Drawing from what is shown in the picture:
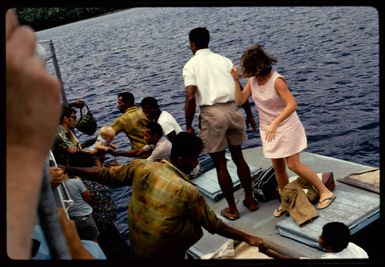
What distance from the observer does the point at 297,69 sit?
24.0m

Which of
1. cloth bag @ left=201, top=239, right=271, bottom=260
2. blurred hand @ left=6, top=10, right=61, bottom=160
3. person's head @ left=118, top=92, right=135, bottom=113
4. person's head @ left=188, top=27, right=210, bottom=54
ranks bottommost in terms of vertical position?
cloth bag @ left=201, top=239, right=271, bottom=260

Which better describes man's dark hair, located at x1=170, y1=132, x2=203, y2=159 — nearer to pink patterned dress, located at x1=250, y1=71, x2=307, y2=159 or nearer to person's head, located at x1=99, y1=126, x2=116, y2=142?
pink patterned dress, located at x1=250, y1=71, x2=307, y2=159

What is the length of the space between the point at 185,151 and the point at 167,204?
42 centimetres

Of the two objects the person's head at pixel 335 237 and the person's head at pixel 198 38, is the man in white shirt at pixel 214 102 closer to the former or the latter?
the person's head at pixel 198 38

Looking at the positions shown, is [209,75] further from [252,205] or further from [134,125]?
[134,125]

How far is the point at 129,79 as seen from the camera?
30.0 m

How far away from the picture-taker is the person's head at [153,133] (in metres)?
5.64

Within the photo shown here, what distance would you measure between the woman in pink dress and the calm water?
98cm

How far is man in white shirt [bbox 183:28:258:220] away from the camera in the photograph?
4664 millimetres

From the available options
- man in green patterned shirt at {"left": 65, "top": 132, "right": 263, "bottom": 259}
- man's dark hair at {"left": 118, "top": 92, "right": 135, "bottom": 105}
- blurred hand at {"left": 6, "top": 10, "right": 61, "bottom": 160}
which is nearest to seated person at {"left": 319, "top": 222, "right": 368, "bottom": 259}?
man in green patterned shirt at {"left": 65, "top": 132, "right": 263, "bottom": 259}

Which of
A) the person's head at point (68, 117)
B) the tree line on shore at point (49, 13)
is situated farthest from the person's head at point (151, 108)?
the tree line on shore at point (49, 13)

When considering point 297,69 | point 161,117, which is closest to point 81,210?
point 161,117
